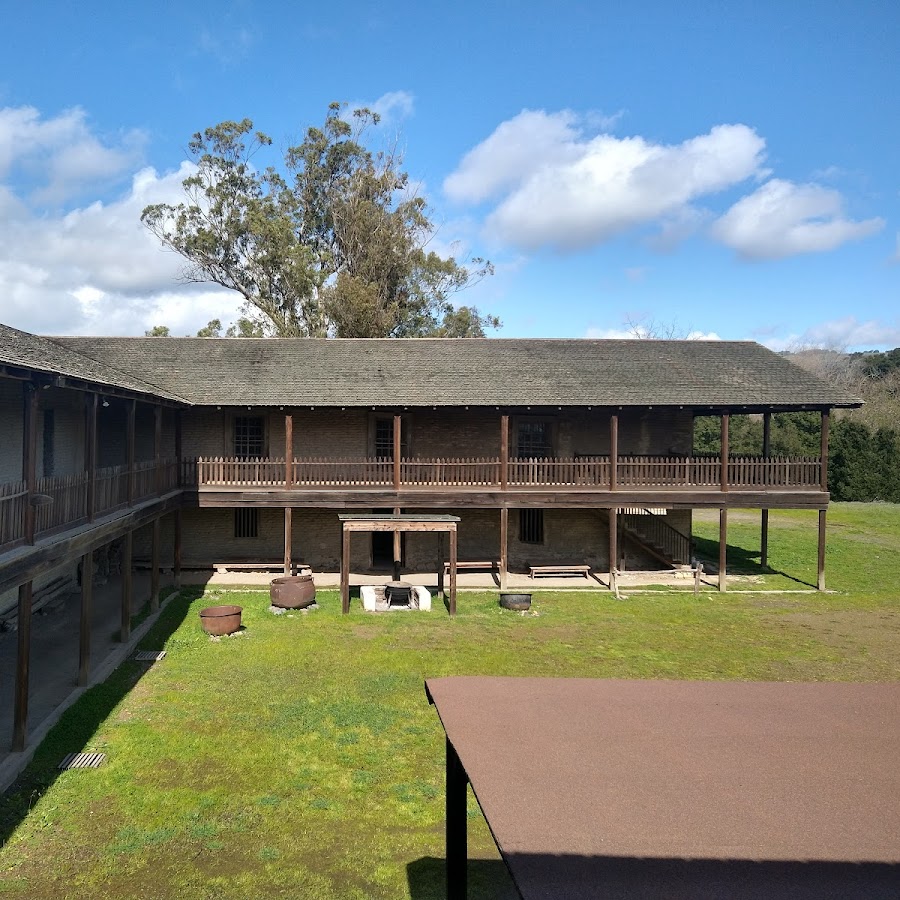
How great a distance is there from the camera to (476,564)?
20.0 meters

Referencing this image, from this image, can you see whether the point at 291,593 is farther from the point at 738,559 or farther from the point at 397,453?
the point at 738,559

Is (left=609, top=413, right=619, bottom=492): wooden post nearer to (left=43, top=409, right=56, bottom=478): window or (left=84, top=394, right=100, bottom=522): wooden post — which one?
(left=84, top=394, right=100, bottom=522): wooden post

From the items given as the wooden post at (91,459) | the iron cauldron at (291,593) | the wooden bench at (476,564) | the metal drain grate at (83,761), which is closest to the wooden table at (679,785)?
the metal drain grate at (83,761)

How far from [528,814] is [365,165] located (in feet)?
149

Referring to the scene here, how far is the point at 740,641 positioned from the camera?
1462 centimetres

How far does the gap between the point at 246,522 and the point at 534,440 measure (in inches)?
378

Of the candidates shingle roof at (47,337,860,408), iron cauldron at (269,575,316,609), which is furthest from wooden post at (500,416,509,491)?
iron cauldron at (269,575,316,609)

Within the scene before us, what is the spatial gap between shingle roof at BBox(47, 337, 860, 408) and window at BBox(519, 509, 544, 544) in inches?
184

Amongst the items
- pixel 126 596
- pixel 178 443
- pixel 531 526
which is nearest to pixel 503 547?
pixel 531 526

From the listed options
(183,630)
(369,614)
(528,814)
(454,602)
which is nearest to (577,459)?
(454,602)

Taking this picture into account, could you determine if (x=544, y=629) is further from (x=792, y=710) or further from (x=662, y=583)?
(x=792, y=710)

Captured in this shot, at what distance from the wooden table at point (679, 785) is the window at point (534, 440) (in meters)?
16.2

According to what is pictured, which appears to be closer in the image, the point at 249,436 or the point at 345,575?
the point at 345,575

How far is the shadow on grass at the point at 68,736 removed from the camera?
7625 millimetres
